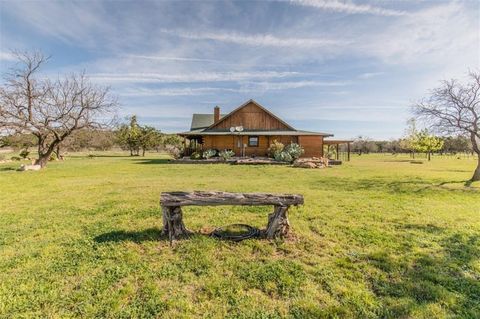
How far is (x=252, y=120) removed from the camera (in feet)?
92.3

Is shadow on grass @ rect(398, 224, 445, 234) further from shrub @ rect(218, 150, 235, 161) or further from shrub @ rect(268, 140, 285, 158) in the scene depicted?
shrub @ rect(218, 150, 235, 161)

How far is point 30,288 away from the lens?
3418mm

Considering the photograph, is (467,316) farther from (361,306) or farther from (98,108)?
(98,108)

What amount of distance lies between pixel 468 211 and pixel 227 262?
7.26 m

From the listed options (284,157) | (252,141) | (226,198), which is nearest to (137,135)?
(252,141)

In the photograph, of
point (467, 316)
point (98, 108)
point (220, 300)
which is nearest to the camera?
point (467, 316)

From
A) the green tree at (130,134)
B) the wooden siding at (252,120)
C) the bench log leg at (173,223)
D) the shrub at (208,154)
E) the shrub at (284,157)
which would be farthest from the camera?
the green tree at (130,134)

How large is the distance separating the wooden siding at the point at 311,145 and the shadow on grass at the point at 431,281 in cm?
2171

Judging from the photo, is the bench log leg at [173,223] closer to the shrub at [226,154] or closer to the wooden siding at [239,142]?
the shrub at [226,154]

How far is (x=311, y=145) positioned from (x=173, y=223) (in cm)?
2320

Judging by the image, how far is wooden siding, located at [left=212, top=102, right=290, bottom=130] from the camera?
27.9 meters

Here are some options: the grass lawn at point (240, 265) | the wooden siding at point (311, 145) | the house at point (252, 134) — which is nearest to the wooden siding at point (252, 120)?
the house at point (252, 134)

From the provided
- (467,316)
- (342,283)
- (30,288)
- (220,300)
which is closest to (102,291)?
(30,288)

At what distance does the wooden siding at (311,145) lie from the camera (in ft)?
85.5
